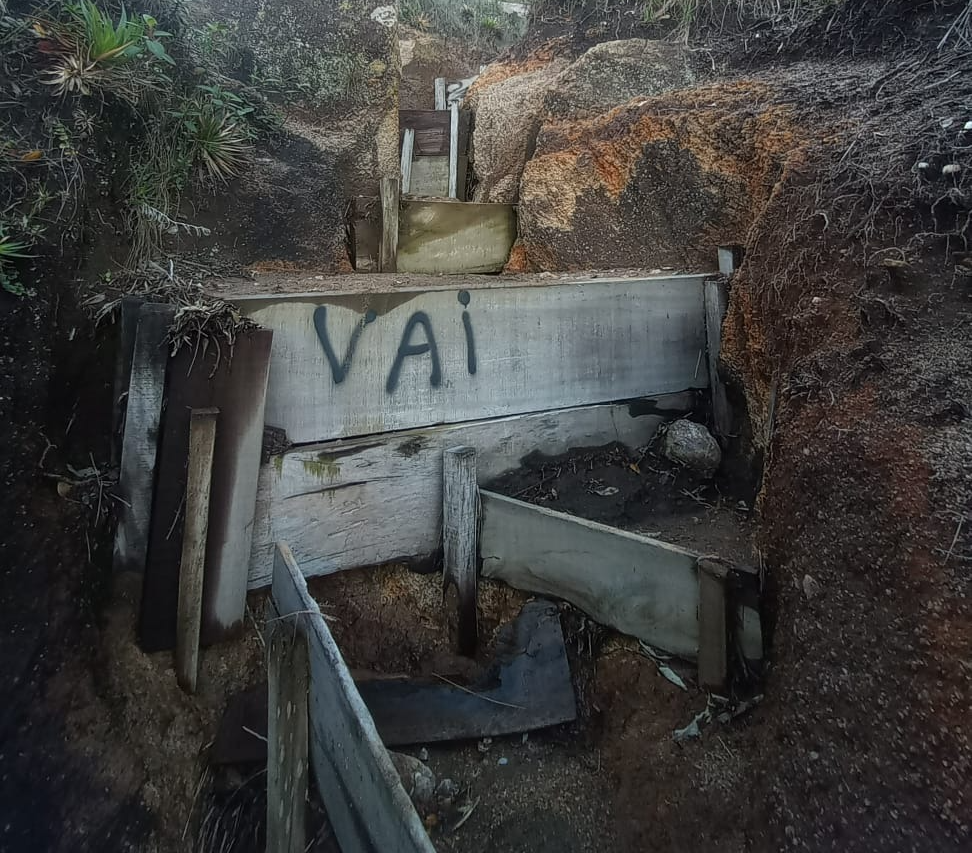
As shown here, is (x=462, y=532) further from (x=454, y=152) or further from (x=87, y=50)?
(x=454, y=152)

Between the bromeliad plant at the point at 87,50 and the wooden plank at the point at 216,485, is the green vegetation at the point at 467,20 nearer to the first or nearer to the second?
the bromeliad plant at the point at 87,50

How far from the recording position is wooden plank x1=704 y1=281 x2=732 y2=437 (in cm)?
365

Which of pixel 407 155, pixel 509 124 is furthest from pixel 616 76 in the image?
pixel 407 155

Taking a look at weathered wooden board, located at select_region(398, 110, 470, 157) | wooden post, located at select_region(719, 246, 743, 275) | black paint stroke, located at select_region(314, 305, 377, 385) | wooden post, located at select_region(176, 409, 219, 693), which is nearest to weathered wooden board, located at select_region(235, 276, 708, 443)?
black paint stroke, located at select_region(314, 305, 377, 385)

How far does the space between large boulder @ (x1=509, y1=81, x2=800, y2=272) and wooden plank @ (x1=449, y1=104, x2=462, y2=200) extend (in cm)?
141

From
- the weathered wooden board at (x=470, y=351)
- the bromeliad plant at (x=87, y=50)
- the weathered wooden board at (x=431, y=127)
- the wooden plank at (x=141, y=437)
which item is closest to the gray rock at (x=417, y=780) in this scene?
the wooden plank at (x=141, y=437)

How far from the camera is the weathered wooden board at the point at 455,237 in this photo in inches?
180

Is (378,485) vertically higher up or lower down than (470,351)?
lower down

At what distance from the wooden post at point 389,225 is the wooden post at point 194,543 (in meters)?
2.23

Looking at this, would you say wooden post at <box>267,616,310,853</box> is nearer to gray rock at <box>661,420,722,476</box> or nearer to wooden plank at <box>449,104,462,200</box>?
gray rock at <box>661,420,722,476</box>

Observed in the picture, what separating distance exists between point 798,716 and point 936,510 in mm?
765

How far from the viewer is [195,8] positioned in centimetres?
423

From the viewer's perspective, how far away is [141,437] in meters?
2.54

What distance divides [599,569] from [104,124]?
10.6 ft
